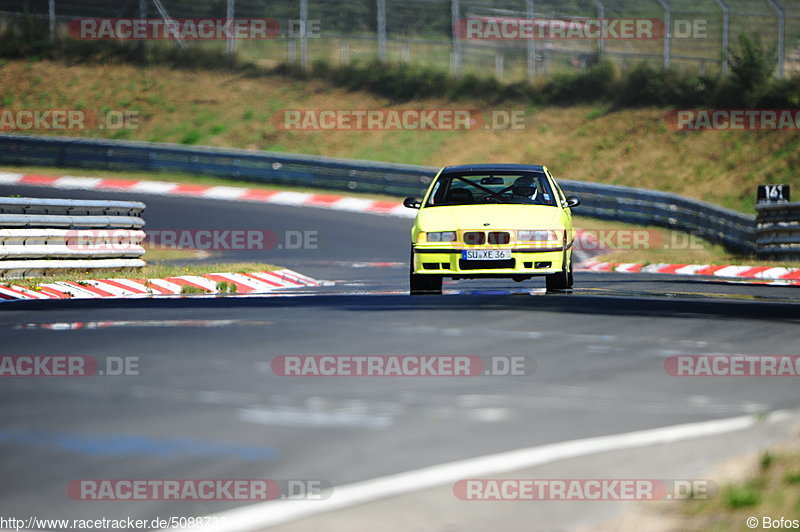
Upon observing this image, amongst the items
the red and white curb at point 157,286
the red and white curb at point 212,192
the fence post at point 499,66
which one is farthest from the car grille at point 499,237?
the fence post at point 499,66

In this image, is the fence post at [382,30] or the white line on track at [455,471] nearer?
the white line on track at [455,471]

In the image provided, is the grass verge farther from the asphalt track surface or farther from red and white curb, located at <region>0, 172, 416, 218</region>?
red and white curb, located at <region>0, 172, 416, 218</region>

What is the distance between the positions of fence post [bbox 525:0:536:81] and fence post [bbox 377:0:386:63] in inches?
166

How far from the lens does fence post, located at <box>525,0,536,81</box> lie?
3619 centimetres

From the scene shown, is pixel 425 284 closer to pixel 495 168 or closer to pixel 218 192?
pixel 495 168

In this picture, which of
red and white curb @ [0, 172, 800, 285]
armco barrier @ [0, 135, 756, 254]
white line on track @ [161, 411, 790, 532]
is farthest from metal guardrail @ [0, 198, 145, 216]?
armco barrier @ [0, 135, 756, 254]

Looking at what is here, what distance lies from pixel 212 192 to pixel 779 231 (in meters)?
14.4

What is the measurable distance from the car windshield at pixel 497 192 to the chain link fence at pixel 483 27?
20988mm

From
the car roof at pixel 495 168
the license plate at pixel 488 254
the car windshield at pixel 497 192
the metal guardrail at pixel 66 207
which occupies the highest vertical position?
the car roof at pixel 495 168

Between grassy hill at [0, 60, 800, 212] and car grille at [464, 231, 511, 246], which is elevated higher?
grassy hill at [0, 60, 800, 212]

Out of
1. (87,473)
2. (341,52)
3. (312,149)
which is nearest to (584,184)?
(312,149)

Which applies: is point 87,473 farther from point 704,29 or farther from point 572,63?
point 572,63

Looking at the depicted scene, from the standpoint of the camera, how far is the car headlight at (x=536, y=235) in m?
13.6

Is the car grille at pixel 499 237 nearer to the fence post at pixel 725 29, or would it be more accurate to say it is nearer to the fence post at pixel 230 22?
the fence post at pixel 725 29
